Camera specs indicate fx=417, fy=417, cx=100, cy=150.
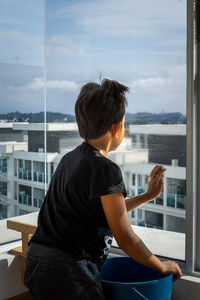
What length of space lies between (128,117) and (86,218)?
0.83 metres

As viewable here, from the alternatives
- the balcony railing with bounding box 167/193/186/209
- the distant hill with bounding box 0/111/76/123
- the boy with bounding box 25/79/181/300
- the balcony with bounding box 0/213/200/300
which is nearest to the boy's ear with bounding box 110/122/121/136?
the boy with bounding box 25/79/181/300

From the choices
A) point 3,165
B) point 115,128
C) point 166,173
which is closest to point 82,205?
point 115,128

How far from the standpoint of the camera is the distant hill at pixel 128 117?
2014mm

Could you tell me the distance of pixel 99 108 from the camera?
155cm

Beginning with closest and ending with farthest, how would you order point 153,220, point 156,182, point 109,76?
1. point 156,182
2. point 153,220
3. point 109,76

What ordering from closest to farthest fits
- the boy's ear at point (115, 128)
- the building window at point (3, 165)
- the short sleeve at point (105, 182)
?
1. the short sleeve at point (105, 182)
2. the boy's ear at point (115, 128)
3. the building window at point (3, 165)

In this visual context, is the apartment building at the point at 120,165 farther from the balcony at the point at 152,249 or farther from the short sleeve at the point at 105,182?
the short sleeve at the point at 105,182

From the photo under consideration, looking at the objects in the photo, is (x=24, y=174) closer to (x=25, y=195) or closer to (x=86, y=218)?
(x=25, y=195)

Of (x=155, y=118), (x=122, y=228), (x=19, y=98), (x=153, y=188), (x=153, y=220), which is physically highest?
(x=19, y=98)

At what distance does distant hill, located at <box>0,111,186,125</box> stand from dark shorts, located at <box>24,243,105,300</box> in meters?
0.85

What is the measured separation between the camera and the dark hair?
5.09 ft

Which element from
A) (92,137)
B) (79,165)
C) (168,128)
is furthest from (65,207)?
(168,128)

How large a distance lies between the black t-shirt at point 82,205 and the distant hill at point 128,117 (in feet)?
1.98

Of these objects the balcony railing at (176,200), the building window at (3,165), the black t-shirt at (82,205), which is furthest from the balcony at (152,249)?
the black t-shirt at (82,205)
